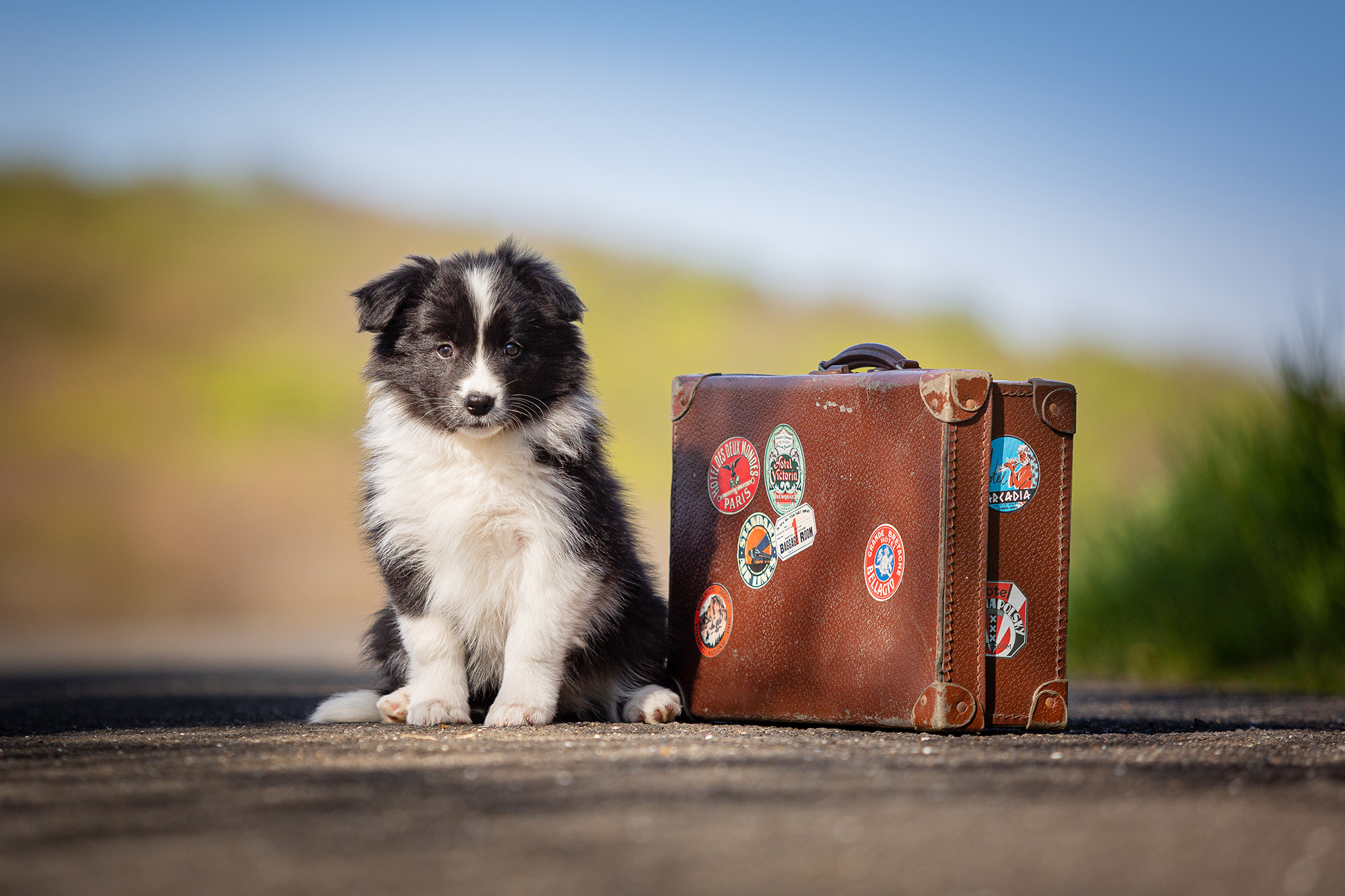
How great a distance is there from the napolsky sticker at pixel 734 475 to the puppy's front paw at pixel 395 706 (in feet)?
4.04

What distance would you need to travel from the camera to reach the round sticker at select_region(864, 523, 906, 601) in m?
3.73

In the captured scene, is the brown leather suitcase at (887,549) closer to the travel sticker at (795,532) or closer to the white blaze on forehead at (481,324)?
the travel sticker at (795,532)

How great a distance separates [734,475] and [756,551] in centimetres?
28

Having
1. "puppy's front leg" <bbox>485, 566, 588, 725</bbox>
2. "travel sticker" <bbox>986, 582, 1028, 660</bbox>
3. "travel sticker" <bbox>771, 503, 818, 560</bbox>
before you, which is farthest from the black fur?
"travel sticker" <bbox>986, 582, 1028, 660</bbox>

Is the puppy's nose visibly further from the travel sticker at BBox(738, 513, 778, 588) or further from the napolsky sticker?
the travel sticker at BBox(738, 513, 778, 588)

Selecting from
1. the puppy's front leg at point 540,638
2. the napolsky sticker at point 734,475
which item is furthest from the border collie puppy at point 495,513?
the napolsky sticker at point 734,475

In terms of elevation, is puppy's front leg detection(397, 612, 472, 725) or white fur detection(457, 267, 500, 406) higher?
white fur detection(457, 267, 500, 406)

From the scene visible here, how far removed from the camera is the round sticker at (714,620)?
169 inches

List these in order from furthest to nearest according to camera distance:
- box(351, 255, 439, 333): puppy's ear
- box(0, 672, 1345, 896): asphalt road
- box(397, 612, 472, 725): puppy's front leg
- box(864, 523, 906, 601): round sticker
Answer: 1. box(351, 255, 439, 333): puppy's ear
2. box(397, 612, 472, 725): puppy's front leg
3. box(864, 523, 906, 601): round sticker
4. box(0, 672, 1345, 896): asphalt road

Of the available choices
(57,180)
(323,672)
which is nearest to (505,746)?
(323,672)

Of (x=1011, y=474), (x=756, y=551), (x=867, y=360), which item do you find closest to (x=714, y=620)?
(x=756, y=551)

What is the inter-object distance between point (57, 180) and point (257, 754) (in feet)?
59.9

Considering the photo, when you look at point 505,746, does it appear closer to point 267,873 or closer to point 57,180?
point 267,873

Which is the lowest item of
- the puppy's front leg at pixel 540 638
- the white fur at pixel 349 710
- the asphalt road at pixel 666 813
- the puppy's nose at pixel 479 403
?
the white fur at pixel 349 710
